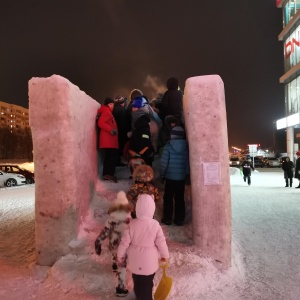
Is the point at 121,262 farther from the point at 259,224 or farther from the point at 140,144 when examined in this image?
the point at 259,224

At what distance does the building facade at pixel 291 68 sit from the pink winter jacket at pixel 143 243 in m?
30.4

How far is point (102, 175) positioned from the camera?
7418 millimetres

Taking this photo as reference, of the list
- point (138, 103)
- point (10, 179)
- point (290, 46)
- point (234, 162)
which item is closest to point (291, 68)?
point (290, 46)

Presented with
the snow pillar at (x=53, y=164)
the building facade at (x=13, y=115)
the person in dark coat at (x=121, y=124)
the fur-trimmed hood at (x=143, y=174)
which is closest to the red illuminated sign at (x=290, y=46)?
the person in dark coat at (x=121, y=124)

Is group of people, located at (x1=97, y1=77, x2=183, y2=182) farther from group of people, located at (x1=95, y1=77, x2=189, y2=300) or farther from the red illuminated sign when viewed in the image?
the red illuminated sign

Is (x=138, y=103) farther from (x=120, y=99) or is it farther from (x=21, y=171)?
(x=21, y=171)

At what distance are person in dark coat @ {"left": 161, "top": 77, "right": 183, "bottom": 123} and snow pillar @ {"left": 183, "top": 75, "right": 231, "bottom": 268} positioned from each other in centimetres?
228

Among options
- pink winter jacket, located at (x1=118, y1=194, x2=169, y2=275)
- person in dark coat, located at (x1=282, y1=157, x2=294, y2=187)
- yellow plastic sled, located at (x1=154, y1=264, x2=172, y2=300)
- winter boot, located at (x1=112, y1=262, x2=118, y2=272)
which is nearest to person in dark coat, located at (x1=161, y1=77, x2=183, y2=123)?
winter boot, located at (x1=112, y1=262, x2=118, y2=272)

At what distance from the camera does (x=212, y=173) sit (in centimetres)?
544

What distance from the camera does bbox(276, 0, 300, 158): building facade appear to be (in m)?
32.8

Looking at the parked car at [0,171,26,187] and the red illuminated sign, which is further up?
→ the red illuminated sign

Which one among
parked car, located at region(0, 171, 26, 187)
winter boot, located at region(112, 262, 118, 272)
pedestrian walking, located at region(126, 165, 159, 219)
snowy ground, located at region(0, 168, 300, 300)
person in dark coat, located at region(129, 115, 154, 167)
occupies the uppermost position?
person in dark coat, located at region(129, 115, 154, 167)

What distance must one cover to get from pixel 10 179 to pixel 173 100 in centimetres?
1630

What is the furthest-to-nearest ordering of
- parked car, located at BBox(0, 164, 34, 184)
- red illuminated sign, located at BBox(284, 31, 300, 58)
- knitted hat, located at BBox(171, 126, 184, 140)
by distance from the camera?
red illuminated sign, located at BBox(284, 31, 300, 58), parked car, located at BBox(0, 164, 34, 184), knitted hat, located at BBox(171, 126, 184, 140)
